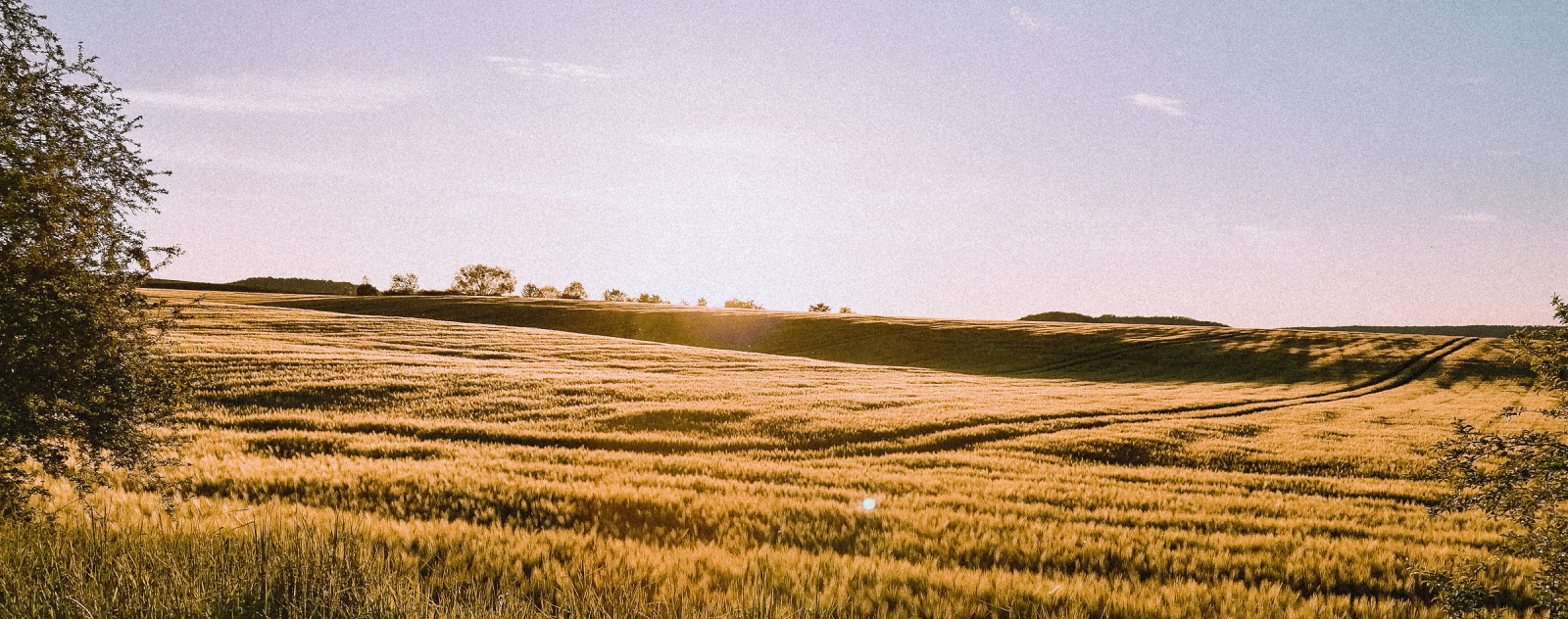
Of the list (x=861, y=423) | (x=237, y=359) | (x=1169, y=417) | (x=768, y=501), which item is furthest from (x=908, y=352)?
(x=768, y=501)

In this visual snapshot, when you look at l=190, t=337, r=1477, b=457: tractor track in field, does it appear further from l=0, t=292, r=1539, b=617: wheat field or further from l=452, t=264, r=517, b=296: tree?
l=452, t=264, r=517, b=296: tree

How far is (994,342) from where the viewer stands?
2628 inches

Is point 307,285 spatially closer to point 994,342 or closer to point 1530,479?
point 994,342

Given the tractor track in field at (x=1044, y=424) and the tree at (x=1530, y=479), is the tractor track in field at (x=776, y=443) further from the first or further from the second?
the tree at (x=1530, y=479)

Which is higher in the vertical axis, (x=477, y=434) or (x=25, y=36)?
(x=25, y=36)

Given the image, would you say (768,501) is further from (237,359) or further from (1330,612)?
(237,359)

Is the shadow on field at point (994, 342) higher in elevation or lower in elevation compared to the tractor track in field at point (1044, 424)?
higher

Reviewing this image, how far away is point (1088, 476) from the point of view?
1278cm

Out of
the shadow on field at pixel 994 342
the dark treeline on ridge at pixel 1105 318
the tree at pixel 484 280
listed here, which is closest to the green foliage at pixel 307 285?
the tree at pixel 484 280

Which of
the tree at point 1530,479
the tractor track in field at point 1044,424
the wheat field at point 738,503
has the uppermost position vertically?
the tree at point 1530,479

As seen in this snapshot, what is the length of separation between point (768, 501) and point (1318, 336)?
7764 cm

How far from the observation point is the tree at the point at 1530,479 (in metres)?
4.04

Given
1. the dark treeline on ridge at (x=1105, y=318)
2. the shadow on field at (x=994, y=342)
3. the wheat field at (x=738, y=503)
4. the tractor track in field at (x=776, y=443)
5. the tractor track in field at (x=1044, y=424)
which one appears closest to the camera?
the wheat field at (x=738, y=503)

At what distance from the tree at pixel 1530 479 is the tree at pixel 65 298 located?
9.01 meters
